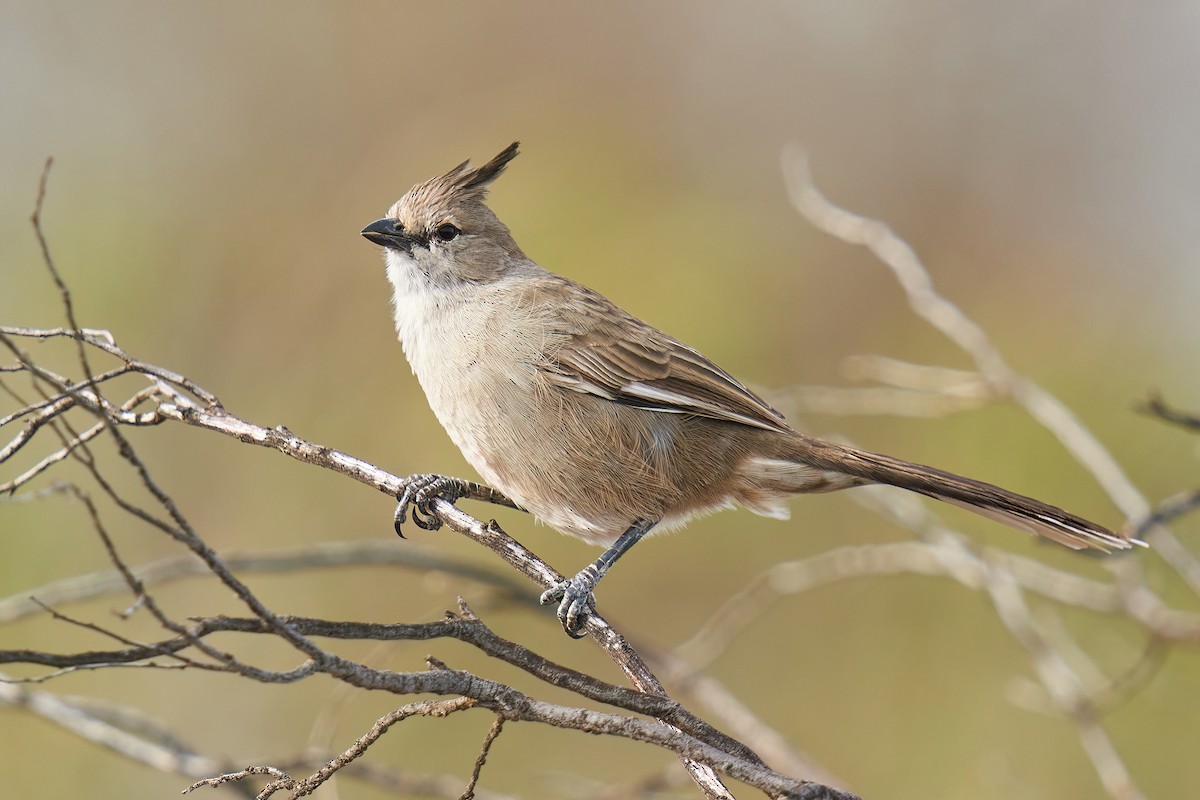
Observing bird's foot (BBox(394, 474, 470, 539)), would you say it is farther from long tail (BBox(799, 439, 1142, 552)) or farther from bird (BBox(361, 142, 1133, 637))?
long tail (BBox(799, 439, 1142, 552))

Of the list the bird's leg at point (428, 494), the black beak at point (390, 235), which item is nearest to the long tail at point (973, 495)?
the bird's leg at point (428, 494)

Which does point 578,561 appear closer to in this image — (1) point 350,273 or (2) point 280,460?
(2) point 280,460

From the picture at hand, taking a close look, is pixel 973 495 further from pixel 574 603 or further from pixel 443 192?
pixel 443 192

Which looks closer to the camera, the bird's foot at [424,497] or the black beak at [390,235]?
the bird's foot at [424,497]

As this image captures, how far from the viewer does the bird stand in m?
3.66

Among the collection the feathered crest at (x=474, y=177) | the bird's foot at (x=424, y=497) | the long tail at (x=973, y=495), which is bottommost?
the long tail at (x=973, y=495)

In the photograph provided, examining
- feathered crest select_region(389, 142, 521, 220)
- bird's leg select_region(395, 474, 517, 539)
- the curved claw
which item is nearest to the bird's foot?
bird's leg select_region(395, 474, 517, 539)

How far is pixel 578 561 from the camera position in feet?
18.0

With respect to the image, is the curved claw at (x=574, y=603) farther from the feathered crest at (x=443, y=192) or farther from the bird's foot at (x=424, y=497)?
the feathered crest at (x=443, y=192)

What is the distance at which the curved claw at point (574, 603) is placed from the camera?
3.31 metres

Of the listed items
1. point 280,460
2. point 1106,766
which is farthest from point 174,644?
point 280,460

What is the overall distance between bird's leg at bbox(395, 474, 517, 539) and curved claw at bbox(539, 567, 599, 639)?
513 mm

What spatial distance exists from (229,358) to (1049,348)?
4613mm

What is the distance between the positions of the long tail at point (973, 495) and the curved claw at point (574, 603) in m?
0.92
